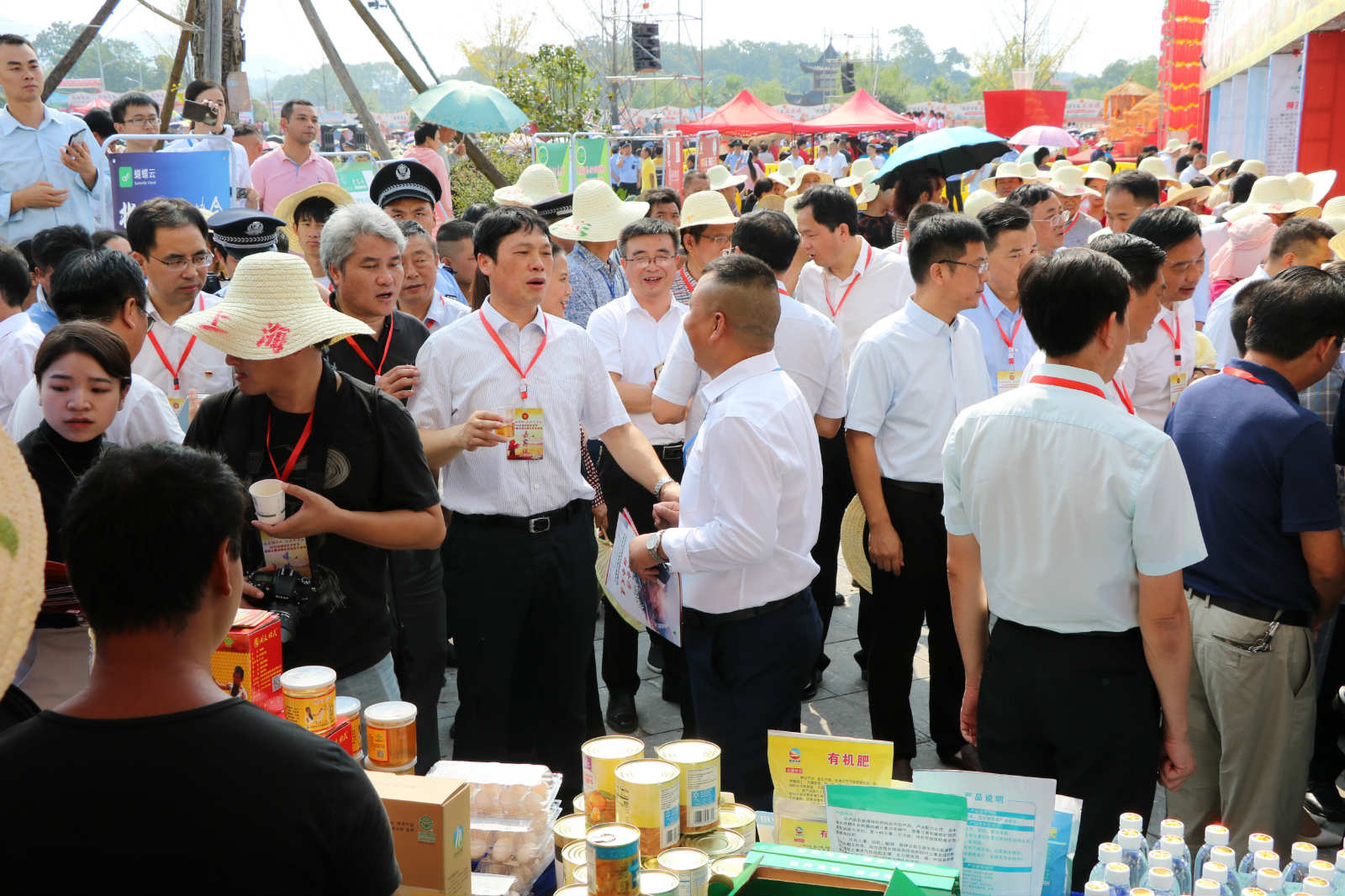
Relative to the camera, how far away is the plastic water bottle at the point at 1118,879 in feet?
6.44

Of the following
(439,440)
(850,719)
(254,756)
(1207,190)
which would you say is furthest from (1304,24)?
(254,756)

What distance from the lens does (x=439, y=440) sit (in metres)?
3.44

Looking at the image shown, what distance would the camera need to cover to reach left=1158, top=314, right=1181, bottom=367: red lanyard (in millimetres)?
4332

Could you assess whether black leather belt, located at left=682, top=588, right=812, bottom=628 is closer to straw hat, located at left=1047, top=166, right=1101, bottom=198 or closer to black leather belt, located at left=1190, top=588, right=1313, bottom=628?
black leather belt, located at left=1190, top=588, right=1313, bottom=628

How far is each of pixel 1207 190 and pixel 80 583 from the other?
11.7 metres

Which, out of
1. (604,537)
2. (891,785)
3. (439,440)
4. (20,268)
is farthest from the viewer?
(604,537)

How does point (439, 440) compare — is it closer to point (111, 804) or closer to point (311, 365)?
point (311, 365)

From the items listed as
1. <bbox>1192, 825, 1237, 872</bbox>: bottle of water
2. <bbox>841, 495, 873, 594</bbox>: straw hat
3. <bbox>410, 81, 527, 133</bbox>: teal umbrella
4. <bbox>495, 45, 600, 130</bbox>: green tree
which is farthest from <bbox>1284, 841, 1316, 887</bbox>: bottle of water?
<bbox>495, 45, 600, 130</bbox>: green tree

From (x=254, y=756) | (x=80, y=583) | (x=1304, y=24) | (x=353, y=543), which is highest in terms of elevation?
(x=1304, y=24)

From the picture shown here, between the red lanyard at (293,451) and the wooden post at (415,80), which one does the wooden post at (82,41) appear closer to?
the wooden post at (415,80)

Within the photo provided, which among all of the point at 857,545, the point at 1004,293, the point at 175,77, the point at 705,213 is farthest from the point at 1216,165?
the point at 175,77

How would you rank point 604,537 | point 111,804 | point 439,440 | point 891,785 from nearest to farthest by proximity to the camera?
point 111,804, point 891,785, point 439,440, point 604,537

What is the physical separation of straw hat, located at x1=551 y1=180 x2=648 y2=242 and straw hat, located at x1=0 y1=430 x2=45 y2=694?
4.96 metres

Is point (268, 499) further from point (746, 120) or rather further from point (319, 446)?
point (746, 120)
